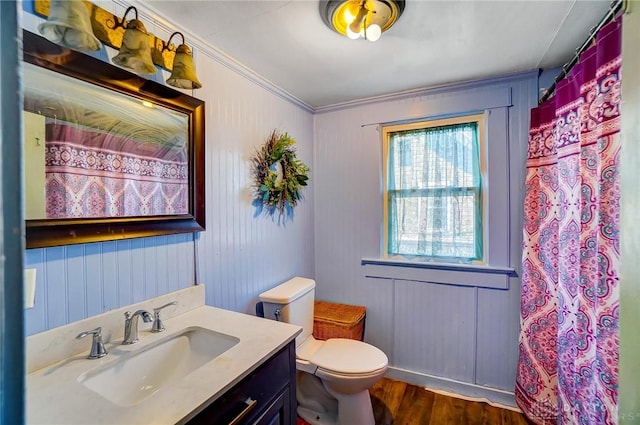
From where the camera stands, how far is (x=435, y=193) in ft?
7.04

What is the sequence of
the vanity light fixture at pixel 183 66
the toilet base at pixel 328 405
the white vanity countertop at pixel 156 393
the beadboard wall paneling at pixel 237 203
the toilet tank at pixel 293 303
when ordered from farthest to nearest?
1. the toilet tank at pixel 293 303
2. the toilet base at pixel 328 405
3. the beadboard wall paneling at pixel 237 203
4. the vanity light fixture at pixel 183 66
5. the white vanity countertop at pixel 156 393

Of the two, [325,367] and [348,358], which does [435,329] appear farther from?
[325,367]

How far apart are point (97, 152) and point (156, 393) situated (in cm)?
85

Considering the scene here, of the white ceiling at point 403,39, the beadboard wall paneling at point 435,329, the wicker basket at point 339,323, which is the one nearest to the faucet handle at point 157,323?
the wicker basket at point 339,323

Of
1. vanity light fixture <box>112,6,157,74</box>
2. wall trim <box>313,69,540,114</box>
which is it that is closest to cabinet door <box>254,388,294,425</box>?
vanity light fixture <box>112,6,157,74</box>

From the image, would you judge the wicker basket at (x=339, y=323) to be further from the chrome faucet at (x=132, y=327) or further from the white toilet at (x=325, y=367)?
the chrome faucet at (x=132, y=327)

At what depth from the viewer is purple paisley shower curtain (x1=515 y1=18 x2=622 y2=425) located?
41.6 inches

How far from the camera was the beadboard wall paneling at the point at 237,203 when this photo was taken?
154cm

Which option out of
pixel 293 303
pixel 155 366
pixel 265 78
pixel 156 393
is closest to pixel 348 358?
pixel 293 303

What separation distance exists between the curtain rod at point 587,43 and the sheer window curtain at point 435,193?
444mm

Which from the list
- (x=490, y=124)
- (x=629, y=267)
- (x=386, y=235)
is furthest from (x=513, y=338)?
(x=629, y=267)

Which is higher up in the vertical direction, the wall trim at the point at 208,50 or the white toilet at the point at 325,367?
the wall trim at the point at 208,50

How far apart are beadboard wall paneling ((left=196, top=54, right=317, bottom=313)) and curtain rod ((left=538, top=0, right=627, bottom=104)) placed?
1560mm

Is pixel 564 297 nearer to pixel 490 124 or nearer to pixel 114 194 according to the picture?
pixel 490 124
